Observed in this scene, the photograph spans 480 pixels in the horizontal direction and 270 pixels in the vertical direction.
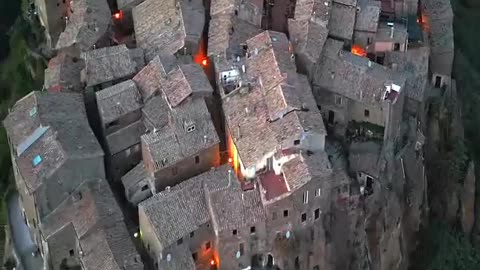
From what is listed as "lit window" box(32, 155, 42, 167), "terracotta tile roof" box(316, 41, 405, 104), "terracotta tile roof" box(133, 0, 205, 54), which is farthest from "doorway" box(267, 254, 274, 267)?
"terracotta tile roof" box(133, 0, 205, 54)

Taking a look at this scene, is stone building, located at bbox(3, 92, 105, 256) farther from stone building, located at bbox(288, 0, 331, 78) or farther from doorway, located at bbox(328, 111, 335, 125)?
doorway, located at bbox(328, 111, 335, 125)

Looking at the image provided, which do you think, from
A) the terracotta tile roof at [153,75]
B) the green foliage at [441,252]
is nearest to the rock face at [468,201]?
the green foliage at [441,252]

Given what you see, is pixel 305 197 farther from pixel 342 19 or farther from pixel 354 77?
pixel 342 19

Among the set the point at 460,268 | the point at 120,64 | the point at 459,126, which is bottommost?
the point at 460,268

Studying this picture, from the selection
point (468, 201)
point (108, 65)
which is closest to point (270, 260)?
point (108, 65)

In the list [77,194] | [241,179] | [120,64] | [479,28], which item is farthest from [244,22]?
[479,28]

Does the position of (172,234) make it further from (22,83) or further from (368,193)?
(22,83)
